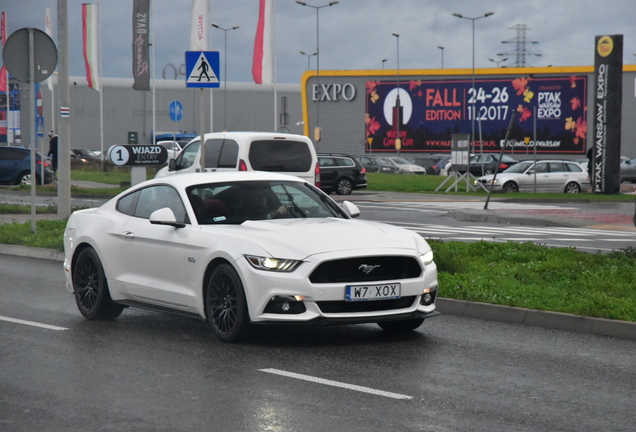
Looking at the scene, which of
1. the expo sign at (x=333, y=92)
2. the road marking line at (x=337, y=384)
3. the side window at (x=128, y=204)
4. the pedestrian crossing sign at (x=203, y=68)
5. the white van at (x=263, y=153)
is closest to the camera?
the road marking line at (x=337, y=384)

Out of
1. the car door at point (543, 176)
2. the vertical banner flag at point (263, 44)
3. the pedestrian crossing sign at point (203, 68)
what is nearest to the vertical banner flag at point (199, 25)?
the vertical banner flag at point (263, 44)

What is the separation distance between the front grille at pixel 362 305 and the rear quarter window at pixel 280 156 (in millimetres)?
11826

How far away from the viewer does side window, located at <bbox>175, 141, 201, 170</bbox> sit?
853 inches

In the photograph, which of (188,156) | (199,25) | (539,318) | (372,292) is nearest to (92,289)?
(372,292)

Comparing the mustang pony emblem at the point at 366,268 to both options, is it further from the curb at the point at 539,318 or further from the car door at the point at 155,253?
the curb at the point at 539,318

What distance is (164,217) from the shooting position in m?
8.90

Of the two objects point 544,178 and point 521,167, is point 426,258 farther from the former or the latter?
point 521,167

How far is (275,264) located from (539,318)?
2.92m

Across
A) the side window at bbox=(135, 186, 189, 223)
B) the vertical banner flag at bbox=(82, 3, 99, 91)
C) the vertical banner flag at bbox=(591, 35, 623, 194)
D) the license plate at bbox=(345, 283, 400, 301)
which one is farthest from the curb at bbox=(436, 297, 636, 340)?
the vertical banner flag at bbox=(82, 3, 99, 91)

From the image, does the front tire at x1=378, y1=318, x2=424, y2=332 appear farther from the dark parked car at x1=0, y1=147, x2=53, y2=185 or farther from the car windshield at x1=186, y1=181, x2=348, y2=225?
the dark parked car at x1=0, y1=147, x2=53, y2=185

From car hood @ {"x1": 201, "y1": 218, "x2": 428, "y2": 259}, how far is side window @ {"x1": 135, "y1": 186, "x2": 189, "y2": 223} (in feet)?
1.76

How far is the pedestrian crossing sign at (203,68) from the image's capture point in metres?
16.0

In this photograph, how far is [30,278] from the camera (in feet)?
43.3

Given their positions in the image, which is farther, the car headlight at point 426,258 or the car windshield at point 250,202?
the car windshield at point 250,202
